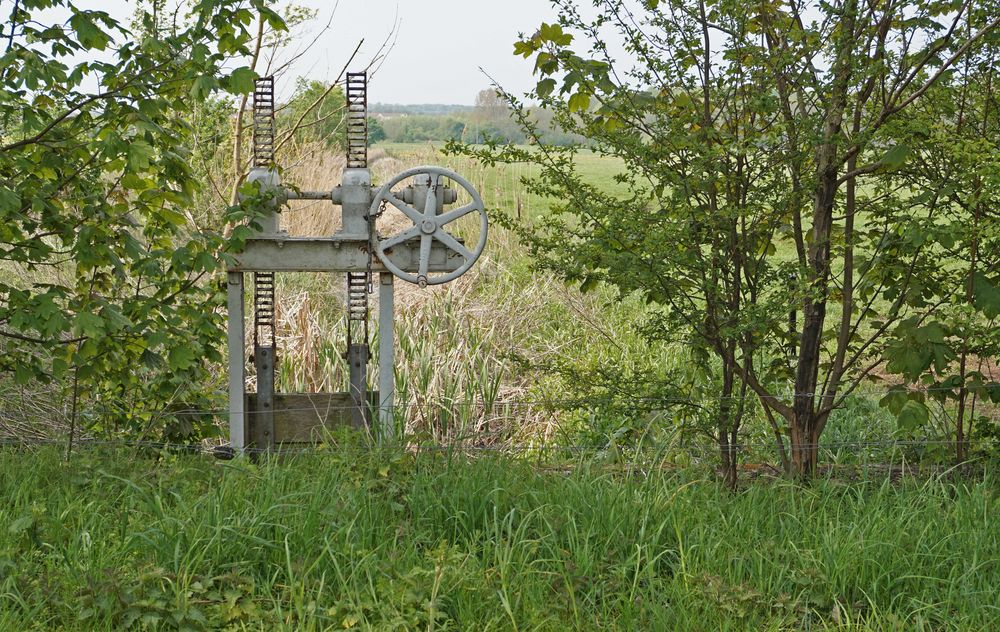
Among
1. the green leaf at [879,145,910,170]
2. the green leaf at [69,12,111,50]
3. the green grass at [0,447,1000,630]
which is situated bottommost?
the green grass at [0,447,1000,630]

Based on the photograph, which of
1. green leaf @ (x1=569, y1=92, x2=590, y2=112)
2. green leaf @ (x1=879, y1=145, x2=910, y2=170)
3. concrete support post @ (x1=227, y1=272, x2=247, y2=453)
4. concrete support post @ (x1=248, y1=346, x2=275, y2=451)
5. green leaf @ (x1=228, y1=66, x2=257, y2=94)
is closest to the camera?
green leaf @ (x1=228, y1=66, x2=257, y2=94)

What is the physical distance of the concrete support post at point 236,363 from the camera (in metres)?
5.46

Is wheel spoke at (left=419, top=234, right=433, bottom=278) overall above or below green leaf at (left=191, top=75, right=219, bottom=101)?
below

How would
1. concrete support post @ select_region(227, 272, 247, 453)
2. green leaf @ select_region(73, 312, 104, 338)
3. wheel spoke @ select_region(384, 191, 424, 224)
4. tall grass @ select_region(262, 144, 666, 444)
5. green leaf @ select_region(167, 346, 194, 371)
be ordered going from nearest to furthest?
green leaf @ select_region(73, 312, 104, 338)
green leaf @ select_region(167, 346, 194, 371)
wheel spoke @ select_region(384, 191, 424, 224)
concrete support post @ select_region(227, 272, 247, 453)
tall grass @ select_region(262, 144, 666, 444)

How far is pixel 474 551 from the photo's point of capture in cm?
367

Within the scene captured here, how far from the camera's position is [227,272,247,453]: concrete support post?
5457 millimetres

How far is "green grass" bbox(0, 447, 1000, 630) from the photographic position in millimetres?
3328

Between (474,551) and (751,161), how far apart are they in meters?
2.21

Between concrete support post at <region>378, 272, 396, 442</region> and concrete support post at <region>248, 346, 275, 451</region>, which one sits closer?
concrete support post at <region>378, 272, 396, 442</region>

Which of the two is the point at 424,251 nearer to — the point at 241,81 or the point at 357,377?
the point at 357,377

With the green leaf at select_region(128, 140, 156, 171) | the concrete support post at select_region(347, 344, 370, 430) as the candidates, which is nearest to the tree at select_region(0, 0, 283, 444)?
the green leaf at select_region(128, 140, 156, 171)

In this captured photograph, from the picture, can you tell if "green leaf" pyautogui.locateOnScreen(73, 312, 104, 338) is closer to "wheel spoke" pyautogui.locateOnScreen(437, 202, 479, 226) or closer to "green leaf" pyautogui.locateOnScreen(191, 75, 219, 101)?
"green leaf" pyautogui.locateOnScreen(191, 75, 219, 101)

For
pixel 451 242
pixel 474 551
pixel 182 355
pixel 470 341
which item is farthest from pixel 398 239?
pixel 470 341

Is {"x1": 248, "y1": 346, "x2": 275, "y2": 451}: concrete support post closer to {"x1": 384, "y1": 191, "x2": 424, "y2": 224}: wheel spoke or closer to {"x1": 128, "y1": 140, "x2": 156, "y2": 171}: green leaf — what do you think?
{"x1": 384, "y1": 191, "x2": 424, "y2": 224}: wheel spoke
